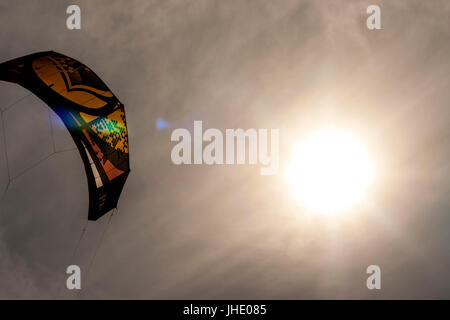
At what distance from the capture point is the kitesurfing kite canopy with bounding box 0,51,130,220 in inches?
904

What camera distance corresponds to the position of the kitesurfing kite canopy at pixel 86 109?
75.3 ft

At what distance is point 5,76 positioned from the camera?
→ 21.9 m

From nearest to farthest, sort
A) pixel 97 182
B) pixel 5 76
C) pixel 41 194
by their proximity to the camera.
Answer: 1. pixel 5 76
2. pixel 97 182
3. pixel 41 194

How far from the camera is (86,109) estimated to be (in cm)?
2442

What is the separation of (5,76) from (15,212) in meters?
21.5

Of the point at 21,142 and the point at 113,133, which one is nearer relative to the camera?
the point at 113,133
